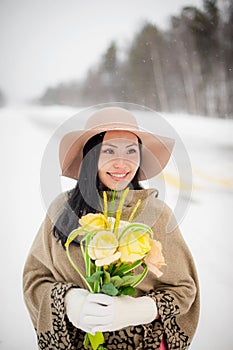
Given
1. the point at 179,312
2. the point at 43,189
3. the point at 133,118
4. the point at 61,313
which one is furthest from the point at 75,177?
the point at 179,312

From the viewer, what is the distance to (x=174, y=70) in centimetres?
173

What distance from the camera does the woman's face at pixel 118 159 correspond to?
141 centimetres

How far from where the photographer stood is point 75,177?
1456 millimetres

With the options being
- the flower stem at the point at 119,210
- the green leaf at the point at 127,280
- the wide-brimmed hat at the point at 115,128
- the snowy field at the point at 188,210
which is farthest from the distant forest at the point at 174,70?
the green leaf at the point at 127,280

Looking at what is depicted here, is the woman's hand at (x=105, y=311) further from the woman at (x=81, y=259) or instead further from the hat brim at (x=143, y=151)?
the hat brim at (x=143, y=151)

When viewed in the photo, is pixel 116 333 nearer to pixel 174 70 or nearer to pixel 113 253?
pixel 113 253

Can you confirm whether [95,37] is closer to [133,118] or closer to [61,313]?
[133,118]

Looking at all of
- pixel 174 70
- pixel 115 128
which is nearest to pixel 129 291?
pixel 115 128

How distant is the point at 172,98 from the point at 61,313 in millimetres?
789

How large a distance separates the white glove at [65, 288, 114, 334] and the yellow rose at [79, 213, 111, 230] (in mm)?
172

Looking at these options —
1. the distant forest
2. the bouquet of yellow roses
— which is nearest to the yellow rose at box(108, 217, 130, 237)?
the bouquet of yellow roses

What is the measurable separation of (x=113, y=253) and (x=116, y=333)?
261 millimetres

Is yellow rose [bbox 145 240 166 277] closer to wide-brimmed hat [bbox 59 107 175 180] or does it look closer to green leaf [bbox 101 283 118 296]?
green leaf [bbox 101 283 118 296]

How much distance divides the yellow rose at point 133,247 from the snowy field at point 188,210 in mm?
327
